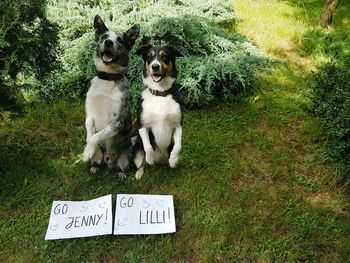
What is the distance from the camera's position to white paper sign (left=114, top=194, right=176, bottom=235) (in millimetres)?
3680

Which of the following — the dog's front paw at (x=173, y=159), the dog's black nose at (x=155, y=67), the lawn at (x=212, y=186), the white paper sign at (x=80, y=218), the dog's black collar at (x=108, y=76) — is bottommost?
the lawn at (x=212, y=186)

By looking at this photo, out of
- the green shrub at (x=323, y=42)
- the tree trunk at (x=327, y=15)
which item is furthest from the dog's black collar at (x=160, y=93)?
the tree trunk at (x=327, y=15)

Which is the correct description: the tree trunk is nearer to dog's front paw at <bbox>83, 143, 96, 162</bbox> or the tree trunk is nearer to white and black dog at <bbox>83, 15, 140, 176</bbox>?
white and black dog at <bbox>83, 15, 140, 176</bbox>

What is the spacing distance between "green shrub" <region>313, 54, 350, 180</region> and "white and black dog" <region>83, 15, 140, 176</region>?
2439 millimetres

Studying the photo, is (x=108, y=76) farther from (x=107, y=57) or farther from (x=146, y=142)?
(x=146, y=142)

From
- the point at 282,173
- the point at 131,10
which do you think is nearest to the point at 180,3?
the point at 131,10

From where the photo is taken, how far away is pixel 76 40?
6082 millimetres

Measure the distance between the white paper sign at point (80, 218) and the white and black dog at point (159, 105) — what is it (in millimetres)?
680

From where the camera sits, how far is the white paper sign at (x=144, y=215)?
3.68 metres

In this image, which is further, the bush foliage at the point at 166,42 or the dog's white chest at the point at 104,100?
the bush foliage at the point at 166,42

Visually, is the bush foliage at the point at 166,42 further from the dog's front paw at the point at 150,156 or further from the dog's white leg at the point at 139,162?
the dog's front paw at the point at 150,156

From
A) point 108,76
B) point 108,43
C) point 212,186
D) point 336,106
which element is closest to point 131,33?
point 108,43

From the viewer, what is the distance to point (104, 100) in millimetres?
3990

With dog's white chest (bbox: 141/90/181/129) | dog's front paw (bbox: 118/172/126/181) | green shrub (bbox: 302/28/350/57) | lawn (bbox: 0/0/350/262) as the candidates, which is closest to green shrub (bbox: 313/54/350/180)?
lawn (bbox: 0/0/350/262)
